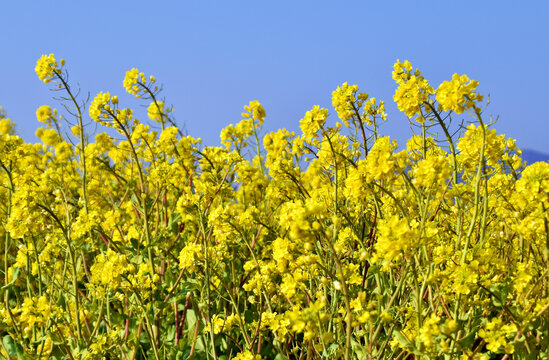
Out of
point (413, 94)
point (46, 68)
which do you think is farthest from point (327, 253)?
point (46, 68)

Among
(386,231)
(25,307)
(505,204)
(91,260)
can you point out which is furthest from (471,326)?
(91,260)

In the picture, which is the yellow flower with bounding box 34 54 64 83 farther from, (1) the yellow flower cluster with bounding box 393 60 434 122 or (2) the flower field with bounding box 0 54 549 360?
(1) the yellow flower cluster with bounding box 393 60 434 122

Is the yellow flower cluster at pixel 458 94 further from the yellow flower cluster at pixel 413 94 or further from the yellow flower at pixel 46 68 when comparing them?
the yellow flower at pixel 46 68

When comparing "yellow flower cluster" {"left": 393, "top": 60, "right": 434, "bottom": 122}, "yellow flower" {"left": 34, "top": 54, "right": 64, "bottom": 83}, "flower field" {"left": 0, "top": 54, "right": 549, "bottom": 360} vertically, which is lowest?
"flower field" {"left": 0, "top": 54, "right": 549, "bottom": 360}

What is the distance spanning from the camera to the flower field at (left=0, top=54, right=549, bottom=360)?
2.00 m

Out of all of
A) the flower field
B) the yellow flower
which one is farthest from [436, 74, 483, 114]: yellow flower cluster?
the yellow flower

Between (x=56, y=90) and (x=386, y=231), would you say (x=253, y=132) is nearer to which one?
(x=56, y=90)

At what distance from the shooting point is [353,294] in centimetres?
280

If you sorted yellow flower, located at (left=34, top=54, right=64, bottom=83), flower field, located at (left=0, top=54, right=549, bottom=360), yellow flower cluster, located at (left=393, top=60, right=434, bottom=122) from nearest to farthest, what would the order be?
flower field, located at (left=0, top=54, right=549, bottom=360)
yellow flower cluster, located at (left=393, top=60, right=434, bottom=122)
yellow flower, located at (left=34, top=54, right=64, bottom=83)

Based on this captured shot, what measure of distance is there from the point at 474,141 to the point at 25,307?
2.53m

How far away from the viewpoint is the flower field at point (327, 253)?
2.00 metres

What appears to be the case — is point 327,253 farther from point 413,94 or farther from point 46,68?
point 46,68

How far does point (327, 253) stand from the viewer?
2732 millimetres

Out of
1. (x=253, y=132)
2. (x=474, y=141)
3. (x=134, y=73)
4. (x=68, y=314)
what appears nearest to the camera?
(x=474, y=141)
